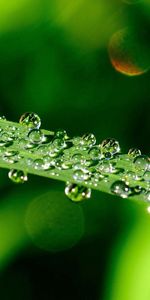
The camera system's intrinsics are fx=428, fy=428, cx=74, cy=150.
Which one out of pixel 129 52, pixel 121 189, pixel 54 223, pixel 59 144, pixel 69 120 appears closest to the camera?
pixel 121 189

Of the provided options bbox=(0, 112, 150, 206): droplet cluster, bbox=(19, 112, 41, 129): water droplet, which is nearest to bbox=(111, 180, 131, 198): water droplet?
bbox=(0, 112, 150, 206): droplet cluster

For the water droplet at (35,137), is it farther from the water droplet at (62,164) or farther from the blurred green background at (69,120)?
the blurred green background at (69,120)

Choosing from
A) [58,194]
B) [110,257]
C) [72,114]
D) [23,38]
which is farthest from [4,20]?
[110,257]

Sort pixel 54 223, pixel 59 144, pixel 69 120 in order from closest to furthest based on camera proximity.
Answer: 1. pixel 59 144
2. pixel 54 223
3. pixel 69 120

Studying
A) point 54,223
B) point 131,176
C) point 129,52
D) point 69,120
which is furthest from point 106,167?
point 129,52

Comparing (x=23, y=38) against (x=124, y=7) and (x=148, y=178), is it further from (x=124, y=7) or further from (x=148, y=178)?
(x=148, y=178)

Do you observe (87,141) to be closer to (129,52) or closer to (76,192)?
(76,192)

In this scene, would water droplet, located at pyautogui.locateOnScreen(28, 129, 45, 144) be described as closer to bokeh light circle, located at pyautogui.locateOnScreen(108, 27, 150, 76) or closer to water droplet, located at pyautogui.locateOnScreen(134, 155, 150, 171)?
water droplet, located at pyautogui.locateOnScreen(134, 155, 150, 171)
